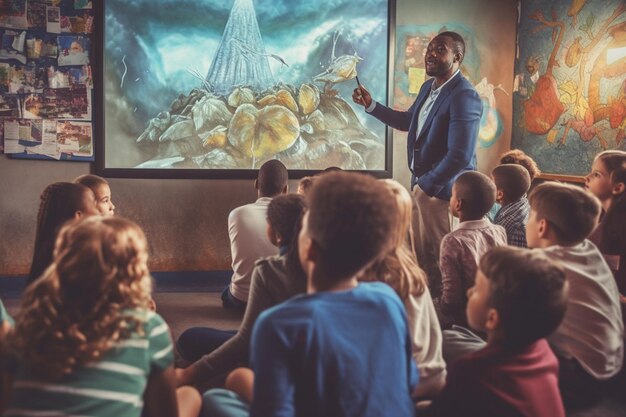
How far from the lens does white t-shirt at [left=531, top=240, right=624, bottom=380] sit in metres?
1.94

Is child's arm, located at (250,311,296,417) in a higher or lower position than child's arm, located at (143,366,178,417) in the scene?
higher

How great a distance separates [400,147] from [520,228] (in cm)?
159

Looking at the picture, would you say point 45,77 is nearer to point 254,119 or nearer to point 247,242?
point 254,119

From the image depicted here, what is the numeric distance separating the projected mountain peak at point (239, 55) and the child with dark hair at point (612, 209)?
228 cm

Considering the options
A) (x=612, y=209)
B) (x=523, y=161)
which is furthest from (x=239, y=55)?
(x=612, y=209)

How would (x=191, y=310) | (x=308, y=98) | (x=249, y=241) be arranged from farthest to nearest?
(x=308, y=98) < (x=191, y=310) < (x=249, y=241)

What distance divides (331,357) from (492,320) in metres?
0.48

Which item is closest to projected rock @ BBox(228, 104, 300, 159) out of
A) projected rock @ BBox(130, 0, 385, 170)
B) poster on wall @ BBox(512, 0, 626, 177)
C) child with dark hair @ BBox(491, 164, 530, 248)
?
projected rock @ BBox(130, 0, 385, 170)

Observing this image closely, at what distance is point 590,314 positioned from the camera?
195cm

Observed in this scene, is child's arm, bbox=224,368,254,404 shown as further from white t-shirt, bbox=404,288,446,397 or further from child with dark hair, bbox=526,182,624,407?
child with dark hair, bbox=526,182,624,407

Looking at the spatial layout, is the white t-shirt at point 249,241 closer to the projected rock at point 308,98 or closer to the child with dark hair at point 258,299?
the child with dark hair at point 258,299

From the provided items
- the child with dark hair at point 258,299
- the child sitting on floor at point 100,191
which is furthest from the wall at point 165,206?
the child with dark hair at point 258,299

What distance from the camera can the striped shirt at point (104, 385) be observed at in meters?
1.17

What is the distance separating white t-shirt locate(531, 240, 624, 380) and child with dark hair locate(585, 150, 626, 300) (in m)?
0.56
